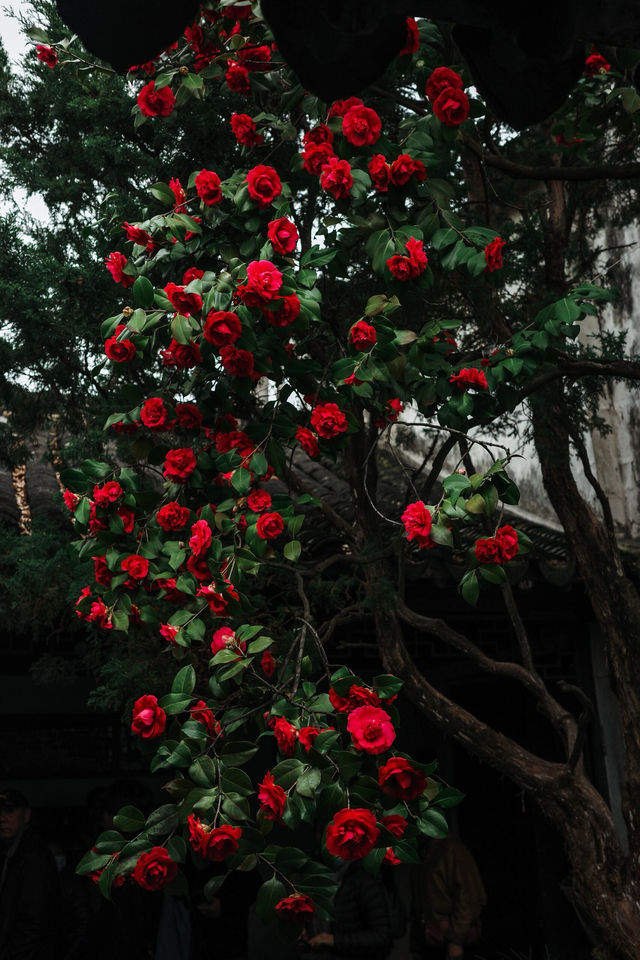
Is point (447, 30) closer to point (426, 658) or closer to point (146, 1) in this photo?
point (146, 1)

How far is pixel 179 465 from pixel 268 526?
0.44 meters

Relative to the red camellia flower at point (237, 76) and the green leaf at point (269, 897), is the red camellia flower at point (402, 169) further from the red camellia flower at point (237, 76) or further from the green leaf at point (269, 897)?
the green leaf at point (269, 897)

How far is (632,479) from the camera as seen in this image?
8.59m

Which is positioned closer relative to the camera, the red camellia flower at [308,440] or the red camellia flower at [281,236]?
the red camellia flower at [281,236]

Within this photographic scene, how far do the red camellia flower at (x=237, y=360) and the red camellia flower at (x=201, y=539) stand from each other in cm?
49

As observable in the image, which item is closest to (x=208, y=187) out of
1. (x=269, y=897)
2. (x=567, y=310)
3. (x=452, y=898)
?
(x=567, y=310)

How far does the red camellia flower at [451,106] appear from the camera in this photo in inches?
123

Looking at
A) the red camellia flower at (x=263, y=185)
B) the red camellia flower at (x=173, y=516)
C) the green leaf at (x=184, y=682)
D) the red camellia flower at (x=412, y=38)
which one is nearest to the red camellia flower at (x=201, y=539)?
the red camellia flower at (x=173, y=516)

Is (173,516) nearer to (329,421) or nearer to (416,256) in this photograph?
(329,421)

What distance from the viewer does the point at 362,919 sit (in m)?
5.16

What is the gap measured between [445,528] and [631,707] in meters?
1.81

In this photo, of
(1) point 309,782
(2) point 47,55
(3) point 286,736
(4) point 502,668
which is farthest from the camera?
(4) point 502,668

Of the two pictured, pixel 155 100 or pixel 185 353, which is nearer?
pixel 185 353

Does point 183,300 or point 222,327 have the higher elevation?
point 183,300
